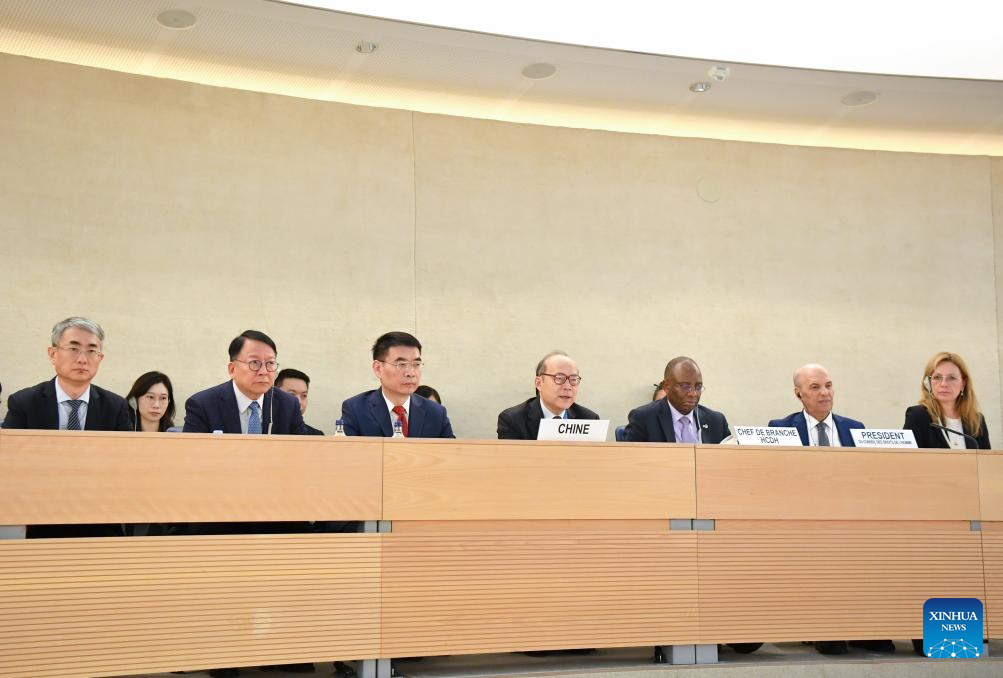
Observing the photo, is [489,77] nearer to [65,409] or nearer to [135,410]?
[135,410]

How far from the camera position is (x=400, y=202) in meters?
6.04

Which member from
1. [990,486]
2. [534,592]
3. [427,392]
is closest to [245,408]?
[534,592]

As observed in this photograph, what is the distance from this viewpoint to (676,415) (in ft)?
14.9

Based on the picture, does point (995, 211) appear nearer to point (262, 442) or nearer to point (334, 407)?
point (334, 407)

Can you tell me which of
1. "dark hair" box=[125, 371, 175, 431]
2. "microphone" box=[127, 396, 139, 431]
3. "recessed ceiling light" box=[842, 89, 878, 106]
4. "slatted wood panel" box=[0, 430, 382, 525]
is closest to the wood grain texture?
"slatted wood panel" box=[0, 430, 382, 525]

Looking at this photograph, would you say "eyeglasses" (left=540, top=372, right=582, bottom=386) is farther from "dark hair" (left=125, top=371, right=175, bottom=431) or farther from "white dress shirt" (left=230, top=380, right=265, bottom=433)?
"dark hair" (left=125, top=371, right=175, bottom=431)

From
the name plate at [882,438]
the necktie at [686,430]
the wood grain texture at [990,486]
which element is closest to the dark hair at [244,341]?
the necktie at [686,430]

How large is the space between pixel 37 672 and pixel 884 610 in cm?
276

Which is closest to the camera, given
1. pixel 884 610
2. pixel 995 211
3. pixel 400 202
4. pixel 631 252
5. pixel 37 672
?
pixel 37 672

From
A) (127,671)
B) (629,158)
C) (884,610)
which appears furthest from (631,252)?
(127,671)

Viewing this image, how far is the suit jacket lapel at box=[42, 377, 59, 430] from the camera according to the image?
3.79 m

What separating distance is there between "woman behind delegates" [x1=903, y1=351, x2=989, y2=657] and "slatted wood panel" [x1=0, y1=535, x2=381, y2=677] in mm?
2690

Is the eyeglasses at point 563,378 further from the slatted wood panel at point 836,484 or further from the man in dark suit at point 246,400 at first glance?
the man in dark suit at point 246,400

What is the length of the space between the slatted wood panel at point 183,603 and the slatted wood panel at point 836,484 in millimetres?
1251
